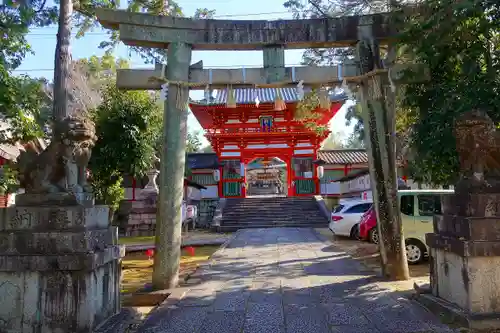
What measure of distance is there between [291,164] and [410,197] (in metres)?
15.6

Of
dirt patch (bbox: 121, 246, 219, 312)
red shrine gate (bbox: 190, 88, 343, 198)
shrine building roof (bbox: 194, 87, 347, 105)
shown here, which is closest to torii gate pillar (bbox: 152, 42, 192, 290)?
dirt patch (bbox: 121, 246, 219, 312)

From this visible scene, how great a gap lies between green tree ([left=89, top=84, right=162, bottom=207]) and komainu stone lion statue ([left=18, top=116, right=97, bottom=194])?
29.7ft

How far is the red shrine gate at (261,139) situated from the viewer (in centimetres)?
2434

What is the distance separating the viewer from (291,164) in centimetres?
2503

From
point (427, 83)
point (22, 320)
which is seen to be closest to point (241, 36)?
point (427, 83)

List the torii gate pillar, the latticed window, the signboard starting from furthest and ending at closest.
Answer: the latticed window
the signboard
the torii gate pillar

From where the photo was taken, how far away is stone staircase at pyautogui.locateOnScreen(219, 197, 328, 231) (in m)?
19.8

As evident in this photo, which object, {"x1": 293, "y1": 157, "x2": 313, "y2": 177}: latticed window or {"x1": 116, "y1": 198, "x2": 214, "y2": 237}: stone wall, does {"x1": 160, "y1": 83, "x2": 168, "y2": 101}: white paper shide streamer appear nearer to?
{"x1": 116, "y1": 198, "x2": 214, "y2": 237}: stone wall

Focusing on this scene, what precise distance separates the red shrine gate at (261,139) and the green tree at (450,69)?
59.7 feet

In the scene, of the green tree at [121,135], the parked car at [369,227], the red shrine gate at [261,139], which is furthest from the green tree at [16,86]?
the red shrine gate at [261,139]

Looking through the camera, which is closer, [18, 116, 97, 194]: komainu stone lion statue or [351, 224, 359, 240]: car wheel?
[18, 116, 97, 194]: komainu stone lion statue

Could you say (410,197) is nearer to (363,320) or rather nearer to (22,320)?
(363,320)

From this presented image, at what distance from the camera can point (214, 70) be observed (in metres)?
6.96

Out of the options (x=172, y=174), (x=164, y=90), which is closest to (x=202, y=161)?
(x=164, y=90)
